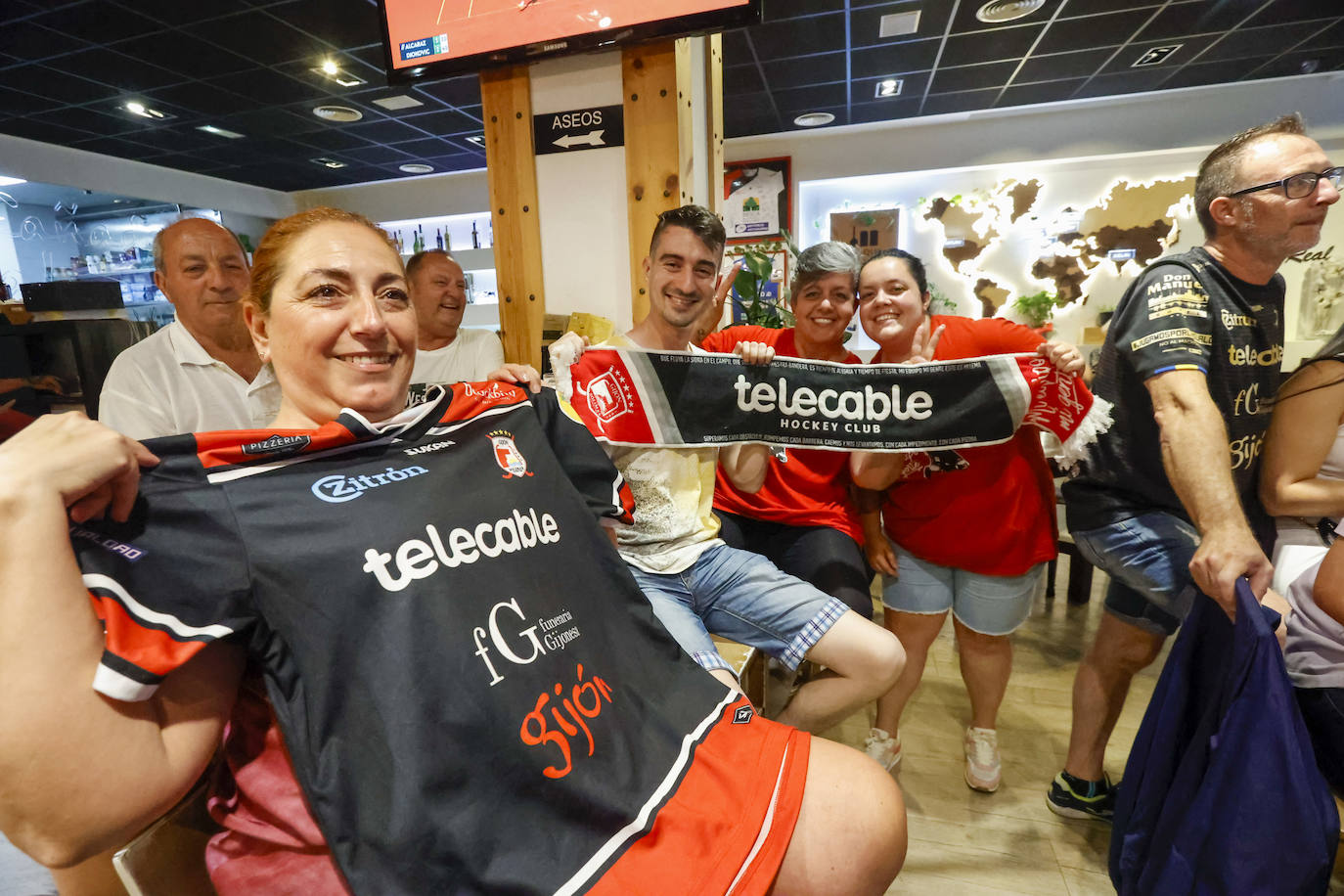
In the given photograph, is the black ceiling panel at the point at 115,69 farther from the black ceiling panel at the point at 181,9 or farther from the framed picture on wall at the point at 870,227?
the framed picture on wall at the point at 870,227

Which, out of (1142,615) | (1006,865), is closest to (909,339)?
(1142,615)

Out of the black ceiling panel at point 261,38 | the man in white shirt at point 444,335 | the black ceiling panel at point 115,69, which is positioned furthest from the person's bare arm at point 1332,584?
the black ceiling panel at point 115,69

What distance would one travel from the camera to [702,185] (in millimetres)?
2781

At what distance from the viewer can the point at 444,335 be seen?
3158 millimetres

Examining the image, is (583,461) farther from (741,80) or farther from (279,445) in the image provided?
(741,80)

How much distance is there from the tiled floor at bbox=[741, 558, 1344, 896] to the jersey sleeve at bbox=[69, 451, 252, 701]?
1.96 meters

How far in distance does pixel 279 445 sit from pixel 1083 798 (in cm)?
257

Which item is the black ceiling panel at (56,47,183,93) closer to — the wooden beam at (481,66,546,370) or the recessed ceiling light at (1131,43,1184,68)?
the wooden beam at (481,66,546,370)

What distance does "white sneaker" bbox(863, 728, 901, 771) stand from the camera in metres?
2.23

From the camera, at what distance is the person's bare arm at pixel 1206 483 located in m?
1.36

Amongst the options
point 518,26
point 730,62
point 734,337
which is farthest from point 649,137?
point 730,62

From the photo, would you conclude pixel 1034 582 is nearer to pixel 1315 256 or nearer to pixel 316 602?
pixel 316 602

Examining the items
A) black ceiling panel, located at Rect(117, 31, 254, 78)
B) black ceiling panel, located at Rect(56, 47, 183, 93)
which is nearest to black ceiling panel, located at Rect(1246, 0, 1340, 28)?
black ceiling panel, located at Rect(117, 31, 254, 78)

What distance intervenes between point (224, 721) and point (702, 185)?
102 inches
